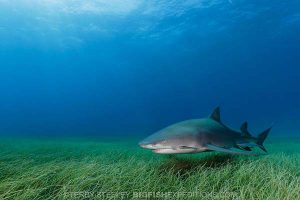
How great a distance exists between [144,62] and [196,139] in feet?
326

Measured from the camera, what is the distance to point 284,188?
3309 mm

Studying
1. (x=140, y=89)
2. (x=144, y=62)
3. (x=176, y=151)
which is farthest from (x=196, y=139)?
(x=140, y=89)

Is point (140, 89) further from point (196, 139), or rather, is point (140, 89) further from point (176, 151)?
point (176, 151)

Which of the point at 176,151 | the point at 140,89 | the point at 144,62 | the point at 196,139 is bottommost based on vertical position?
the point at 176,151

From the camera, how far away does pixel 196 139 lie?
4.78m

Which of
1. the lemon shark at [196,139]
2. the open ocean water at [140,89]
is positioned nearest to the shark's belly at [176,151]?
the lemon shark at [196,139]

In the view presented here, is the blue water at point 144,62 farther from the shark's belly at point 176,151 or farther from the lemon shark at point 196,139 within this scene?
the shark's belly at point 176,151

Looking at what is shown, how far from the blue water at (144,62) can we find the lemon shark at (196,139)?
30.2 metres

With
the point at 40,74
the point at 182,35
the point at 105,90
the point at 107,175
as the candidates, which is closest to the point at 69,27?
the point at 182,35

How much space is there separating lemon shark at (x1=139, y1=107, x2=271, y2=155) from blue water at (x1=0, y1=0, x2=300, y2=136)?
30.2 metres

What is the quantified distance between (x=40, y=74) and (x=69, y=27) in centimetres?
9691

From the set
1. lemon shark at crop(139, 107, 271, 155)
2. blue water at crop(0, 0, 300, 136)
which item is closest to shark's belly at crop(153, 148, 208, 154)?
lemon shark at crop(139, 107, 271, 155)

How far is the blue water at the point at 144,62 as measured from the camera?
4016 cm

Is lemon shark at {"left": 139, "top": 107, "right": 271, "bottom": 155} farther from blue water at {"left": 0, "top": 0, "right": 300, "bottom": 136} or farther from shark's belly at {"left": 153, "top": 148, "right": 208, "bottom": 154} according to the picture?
blue water at {"left": 0, "top": 0, "right": 300, "bottom": 136}
